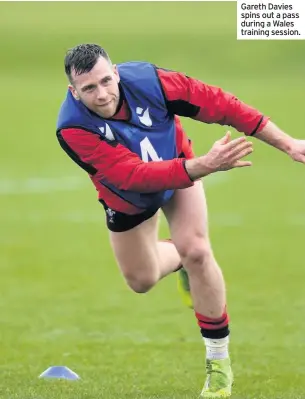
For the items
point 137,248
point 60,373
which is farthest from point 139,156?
point 60,373

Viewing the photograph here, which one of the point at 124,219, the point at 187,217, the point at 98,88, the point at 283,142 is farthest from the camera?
the point at 124,219

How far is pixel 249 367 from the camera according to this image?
30.0 ft

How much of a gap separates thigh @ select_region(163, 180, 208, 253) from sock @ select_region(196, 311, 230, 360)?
586mm

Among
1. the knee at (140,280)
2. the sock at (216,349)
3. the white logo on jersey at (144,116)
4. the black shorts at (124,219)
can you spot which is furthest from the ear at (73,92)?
the sock at (216,349)

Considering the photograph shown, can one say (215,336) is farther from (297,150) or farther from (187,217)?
(297,150)

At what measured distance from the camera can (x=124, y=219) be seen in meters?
8.41

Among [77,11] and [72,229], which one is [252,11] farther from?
[77,11]

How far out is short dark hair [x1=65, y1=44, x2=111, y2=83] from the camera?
761 cm

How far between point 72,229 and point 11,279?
344cm

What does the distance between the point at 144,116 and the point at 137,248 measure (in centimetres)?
113

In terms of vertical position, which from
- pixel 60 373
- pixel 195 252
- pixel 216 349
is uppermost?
pixel 195 252

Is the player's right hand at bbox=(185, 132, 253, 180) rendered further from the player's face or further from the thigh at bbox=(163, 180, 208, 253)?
the thigh at bbox=(163, 180, 208, 253)

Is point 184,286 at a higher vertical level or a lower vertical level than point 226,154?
lower

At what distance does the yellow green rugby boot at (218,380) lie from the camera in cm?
803
